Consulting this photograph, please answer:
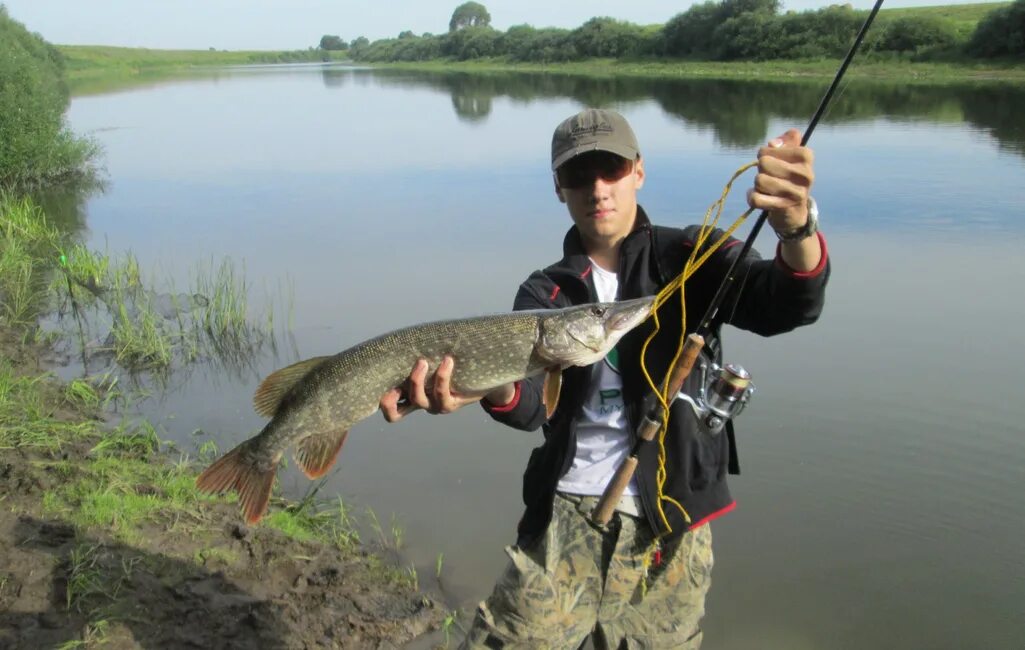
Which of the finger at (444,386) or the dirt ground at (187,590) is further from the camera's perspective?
the dirt ground at (187,590)

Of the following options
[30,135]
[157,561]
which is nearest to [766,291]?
[157,561]

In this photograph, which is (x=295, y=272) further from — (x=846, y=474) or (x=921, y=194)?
(x=921, y=194)

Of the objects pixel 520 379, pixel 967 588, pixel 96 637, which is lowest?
pixel 967 588

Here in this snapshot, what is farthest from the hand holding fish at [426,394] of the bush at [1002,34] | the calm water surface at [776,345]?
the bush at [1002,34]

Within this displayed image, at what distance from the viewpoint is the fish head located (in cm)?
255

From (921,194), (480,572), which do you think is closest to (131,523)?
(480,572)

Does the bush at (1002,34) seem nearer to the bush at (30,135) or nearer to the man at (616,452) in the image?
the bush at (30,135)

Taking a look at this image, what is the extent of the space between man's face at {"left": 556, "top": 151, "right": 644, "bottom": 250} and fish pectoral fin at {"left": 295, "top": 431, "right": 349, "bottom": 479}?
1157mm

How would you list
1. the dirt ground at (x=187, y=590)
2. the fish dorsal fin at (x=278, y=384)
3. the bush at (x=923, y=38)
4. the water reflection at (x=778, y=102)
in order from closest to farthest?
the fish dorsal fin at (x=278, y=384) → the dirt ground at (x=187, y=590) → the water reflection at (x=778, y=102) → the bush at (x=923, y=38)

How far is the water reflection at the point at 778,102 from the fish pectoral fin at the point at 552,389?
11953 mm

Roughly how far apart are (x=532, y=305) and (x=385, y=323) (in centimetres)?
567

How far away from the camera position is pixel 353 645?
11.7 ft

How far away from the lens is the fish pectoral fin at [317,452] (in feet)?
9.43

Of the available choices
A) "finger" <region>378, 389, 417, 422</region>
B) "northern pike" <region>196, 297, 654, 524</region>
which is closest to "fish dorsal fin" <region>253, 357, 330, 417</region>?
"northern pike" <region>196, 297, 654, 524</region>
